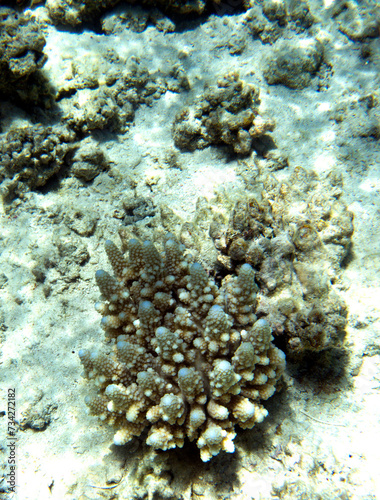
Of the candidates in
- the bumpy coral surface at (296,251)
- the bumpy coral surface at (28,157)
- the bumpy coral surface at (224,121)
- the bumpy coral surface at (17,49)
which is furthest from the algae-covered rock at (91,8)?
the bumpy coral surface at (296,251)

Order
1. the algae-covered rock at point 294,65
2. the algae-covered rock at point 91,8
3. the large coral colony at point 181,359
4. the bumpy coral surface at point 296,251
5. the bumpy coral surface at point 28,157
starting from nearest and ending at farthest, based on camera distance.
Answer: the large coral colony at point 181,359
the bumpy coral surface at point 296,251
the bumpy coral surface at point 28,157
the algae-covered rock at point 294,65
the algae-covered rock at point 91,8

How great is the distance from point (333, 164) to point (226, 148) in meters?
1.50

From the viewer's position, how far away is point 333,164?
162 inches

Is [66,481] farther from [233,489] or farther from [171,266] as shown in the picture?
[171,266]

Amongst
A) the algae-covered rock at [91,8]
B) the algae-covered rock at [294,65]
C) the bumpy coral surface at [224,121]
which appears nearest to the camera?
the bumpy coral surface at [224,121]

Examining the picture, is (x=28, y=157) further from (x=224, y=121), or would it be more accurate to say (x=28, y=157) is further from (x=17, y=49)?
(x=224, y=121)

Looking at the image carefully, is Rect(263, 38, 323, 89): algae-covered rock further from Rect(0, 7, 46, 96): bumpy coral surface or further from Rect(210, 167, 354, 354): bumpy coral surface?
Rect(0, 7, 46, 96): bumpy coral surface

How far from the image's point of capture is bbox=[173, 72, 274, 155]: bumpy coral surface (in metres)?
4.05

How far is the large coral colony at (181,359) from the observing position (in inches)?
86.8

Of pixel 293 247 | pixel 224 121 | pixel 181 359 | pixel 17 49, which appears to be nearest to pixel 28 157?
pixel 17 49
